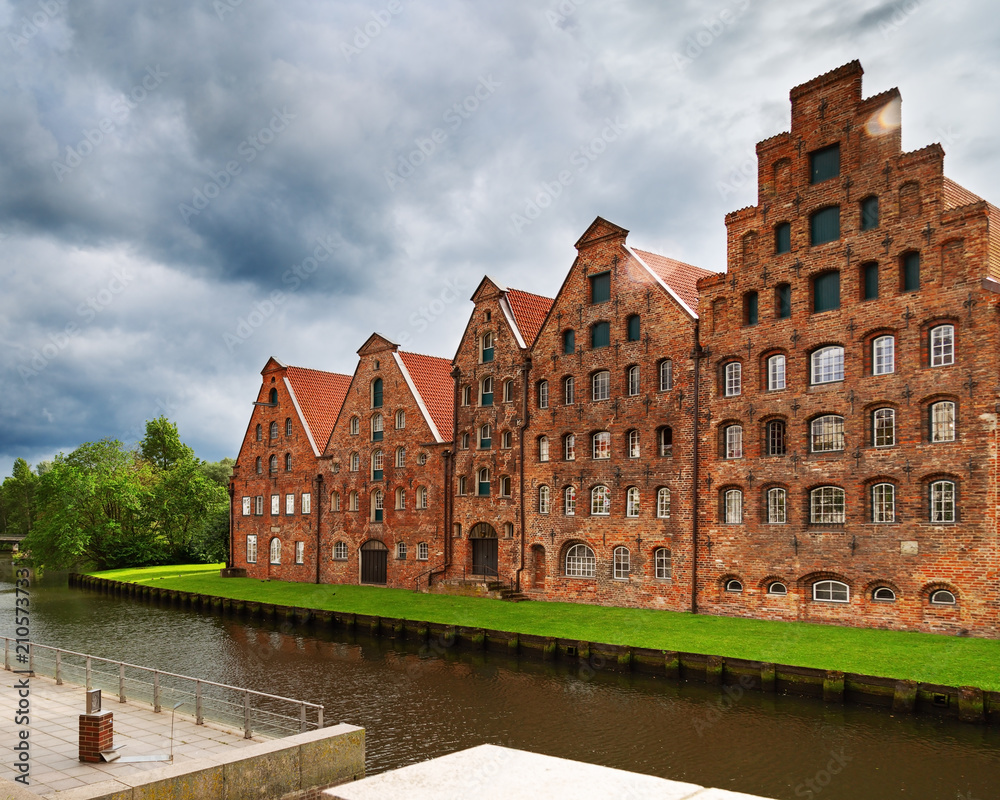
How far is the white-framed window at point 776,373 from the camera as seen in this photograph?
27.6 meters

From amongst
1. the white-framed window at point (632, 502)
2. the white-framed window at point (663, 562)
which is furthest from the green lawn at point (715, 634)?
the white-framed window at point (632, 502)

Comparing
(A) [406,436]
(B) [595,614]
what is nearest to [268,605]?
(A) [406,436]

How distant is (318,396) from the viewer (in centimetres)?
5275

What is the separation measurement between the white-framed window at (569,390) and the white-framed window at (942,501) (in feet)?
47.0

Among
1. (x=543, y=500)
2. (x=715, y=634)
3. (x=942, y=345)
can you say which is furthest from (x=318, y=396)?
(x=942, y=345)

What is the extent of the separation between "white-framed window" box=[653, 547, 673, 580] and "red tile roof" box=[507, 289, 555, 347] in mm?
11211

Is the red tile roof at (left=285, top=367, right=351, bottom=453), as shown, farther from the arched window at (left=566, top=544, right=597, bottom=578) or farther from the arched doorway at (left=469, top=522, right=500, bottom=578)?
the arched window at (left=566, top=544, right=597, bottom=578)

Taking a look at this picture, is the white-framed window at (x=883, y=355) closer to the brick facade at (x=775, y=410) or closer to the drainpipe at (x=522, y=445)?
the brick facade at (x=775, y=410)

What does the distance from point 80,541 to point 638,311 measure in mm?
46754

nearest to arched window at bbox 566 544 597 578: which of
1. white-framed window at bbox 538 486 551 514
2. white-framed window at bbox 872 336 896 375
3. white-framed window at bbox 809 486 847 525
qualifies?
white-framed window at bbox 538 486 551 514

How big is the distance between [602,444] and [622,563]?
15.4ft

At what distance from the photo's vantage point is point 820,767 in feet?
48.6

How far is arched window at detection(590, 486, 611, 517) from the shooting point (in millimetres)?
32219

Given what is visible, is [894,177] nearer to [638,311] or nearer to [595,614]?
[638,311]
